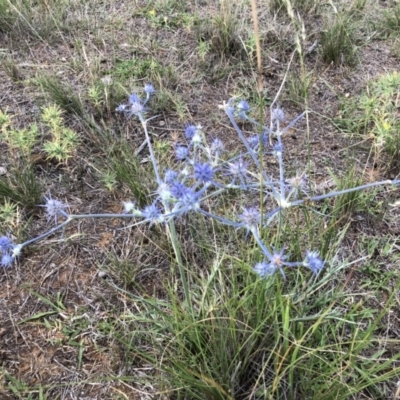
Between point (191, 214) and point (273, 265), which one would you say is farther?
point (191, 214)

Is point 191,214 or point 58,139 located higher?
point 58,139

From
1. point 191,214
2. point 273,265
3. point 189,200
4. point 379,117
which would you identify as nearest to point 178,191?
point 189,200

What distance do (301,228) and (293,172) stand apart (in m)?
0.42

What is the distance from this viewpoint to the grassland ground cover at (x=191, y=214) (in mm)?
1581

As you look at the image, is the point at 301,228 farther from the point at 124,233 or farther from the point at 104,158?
the point at 104,158

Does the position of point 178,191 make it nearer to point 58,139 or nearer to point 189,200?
point 189,200

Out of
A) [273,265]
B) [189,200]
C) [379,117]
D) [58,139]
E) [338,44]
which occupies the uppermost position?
[189,200]

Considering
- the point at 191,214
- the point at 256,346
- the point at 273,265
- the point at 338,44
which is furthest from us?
the point at 338,44

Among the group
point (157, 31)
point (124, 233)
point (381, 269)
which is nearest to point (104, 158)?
point (124, 233)

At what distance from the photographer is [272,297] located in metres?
1.59

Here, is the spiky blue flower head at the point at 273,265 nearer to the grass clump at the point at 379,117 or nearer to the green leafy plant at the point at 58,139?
the grass clump at the point at 379,117

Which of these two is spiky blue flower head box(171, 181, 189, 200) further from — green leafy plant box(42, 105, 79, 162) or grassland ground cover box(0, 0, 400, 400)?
green leafy plant box(42, 105, 79, 162)

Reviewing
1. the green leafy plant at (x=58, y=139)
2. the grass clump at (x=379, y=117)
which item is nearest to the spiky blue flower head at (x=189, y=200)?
the green leafy plant at (x=58, y=139)

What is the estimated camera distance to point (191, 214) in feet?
6.81
